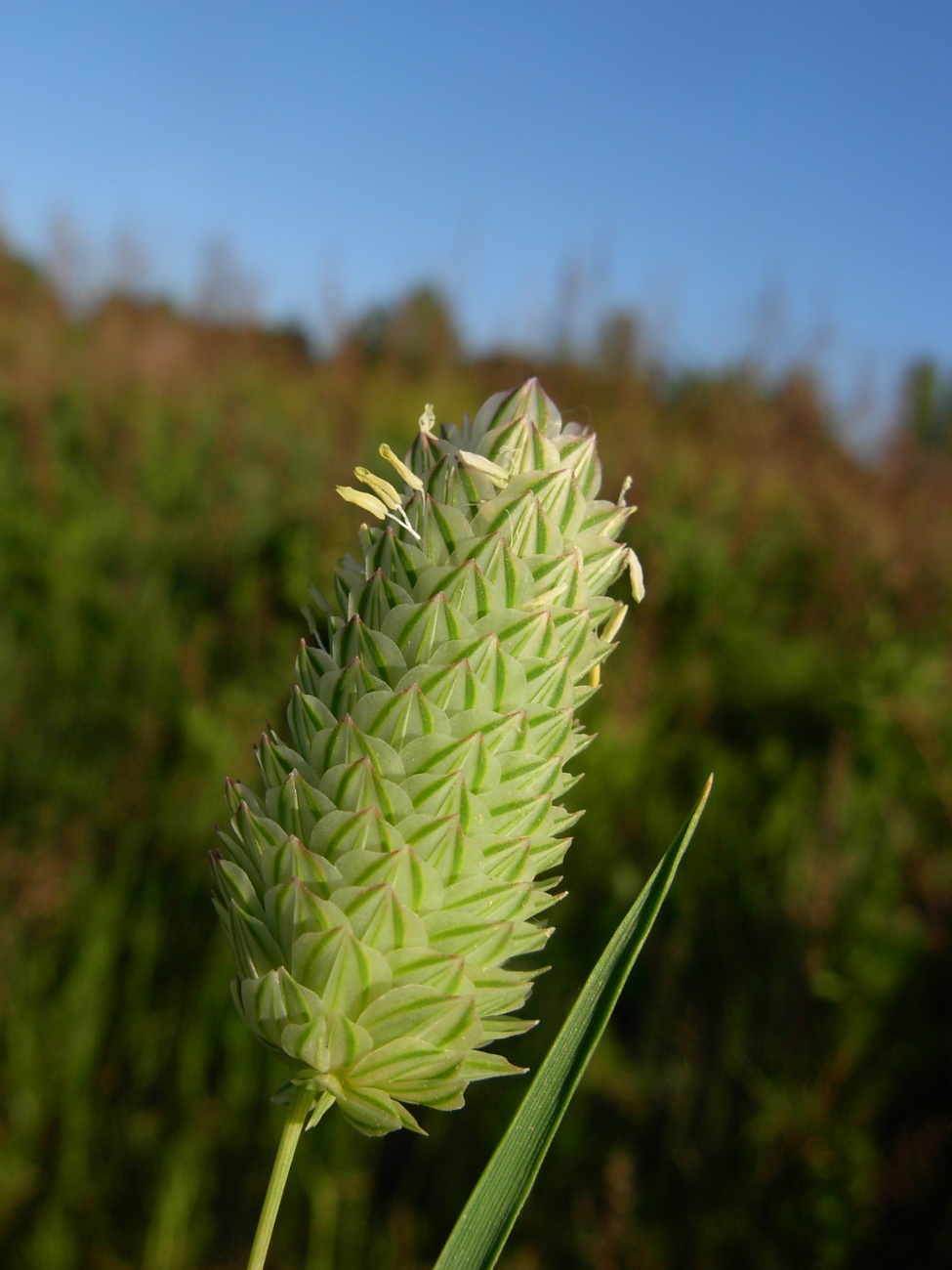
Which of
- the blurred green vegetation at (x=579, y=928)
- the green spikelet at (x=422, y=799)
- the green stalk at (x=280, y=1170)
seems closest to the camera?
the green stalk at (x=280, y=1170)

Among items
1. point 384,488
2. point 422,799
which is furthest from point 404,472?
point 422,799

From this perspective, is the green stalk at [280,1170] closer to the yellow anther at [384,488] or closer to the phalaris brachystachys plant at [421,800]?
the phalaris brachystachys plant at [421,800]

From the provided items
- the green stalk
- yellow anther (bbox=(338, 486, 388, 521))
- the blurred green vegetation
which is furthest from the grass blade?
the blurred green vegetation

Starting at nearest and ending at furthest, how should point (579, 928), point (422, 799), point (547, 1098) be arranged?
point (547, 1098) → point (422, 799) → point (579, 928)

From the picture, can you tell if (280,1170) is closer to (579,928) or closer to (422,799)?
(422,799)

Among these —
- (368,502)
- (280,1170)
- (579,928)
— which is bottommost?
(579,928)

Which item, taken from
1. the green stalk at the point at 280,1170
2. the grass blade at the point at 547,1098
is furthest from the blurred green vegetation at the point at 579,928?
the grass blade at the point at 547,1098
